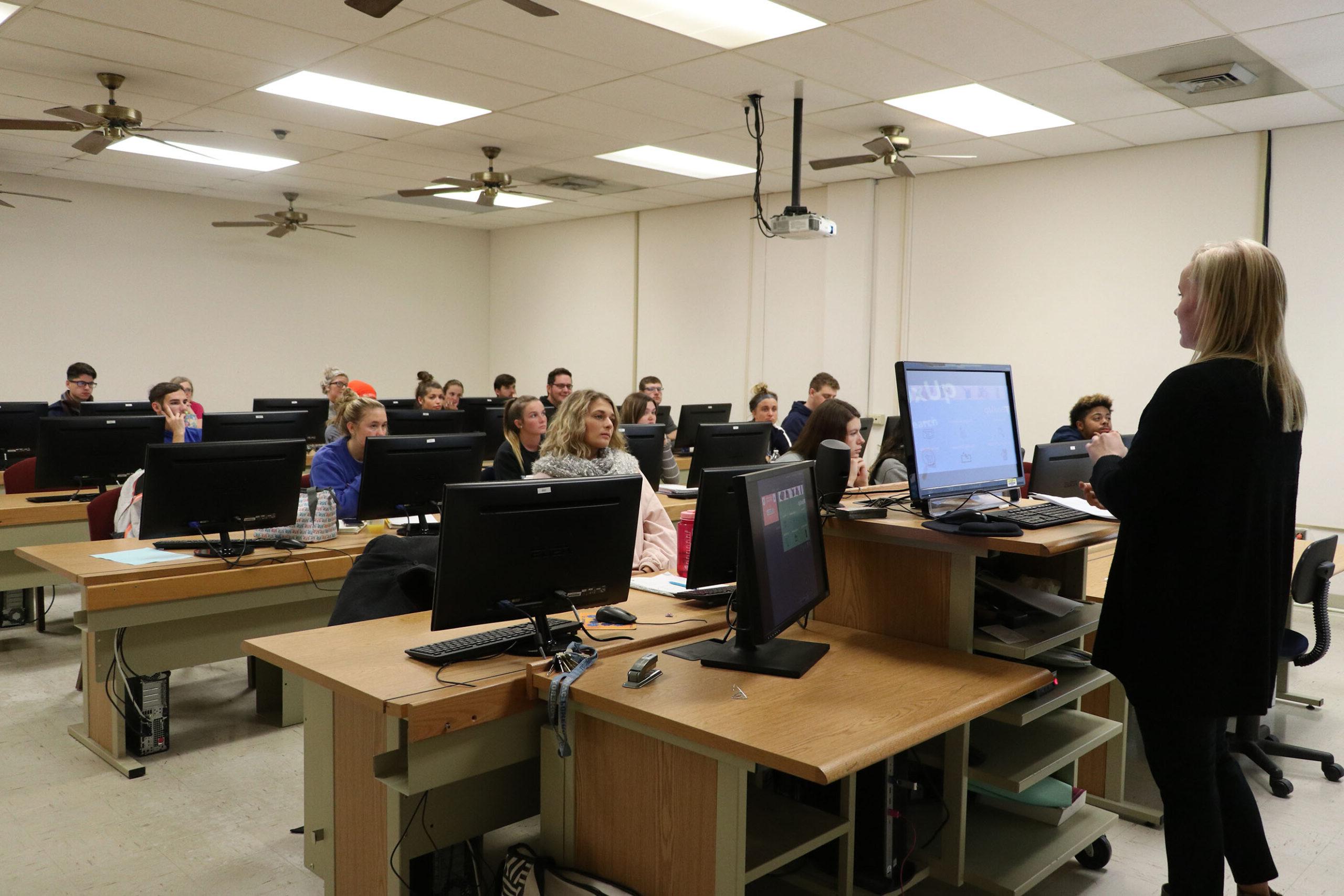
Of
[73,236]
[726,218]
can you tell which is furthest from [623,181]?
[73,236]

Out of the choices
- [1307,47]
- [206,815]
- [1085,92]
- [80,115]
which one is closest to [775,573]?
[206,815]

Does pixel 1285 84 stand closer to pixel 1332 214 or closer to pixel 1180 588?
pixel 1332 214

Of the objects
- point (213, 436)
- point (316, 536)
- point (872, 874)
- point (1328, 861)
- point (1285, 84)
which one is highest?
point (1285, 84)

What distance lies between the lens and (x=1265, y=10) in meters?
4.03

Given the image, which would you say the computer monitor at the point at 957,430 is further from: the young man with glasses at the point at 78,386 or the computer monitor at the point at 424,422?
the young man with glasses at the point at 78,386

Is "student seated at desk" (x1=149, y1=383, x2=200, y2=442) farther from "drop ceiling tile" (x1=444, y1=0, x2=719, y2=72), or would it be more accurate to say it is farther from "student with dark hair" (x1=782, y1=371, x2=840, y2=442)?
"student with dark hair" (x1=782, y1=371, x2=840, y2=442)

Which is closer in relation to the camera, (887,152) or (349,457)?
(349,457)

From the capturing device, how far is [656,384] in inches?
340

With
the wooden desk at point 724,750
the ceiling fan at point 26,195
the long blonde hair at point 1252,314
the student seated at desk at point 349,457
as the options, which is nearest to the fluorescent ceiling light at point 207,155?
the ceiling fan at point 26,195

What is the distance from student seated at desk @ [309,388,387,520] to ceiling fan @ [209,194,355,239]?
17.6 feet

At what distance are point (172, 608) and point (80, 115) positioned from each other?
3.32 m

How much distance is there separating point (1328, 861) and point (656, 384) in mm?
6407

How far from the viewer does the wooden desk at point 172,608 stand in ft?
10.7

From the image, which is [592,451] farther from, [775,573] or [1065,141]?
[1065,141]
